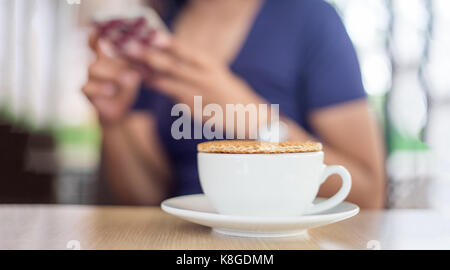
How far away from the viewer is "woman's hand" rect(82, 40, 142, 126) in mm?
1115

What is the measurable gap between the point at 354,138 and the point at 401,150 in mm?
228

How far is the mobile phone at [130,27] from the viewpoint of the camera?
43.5 inches

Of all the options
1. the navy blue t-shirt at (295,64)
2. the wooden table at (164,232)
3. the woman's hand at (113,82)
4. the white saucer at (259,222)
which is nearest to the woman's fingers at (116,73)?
the woman's hand at (113,82)

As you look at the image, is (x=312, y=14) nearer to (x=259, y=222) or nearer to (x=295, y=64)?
(x=295, y=64)

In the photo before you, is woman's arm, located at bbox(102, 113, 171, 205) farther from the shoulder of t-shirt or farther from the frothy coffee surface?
the frothy coffee surface

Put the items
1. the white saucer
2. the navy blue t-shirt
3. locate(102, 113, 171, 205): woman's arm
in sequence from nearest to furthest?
the white saucer → the navy blue t-shirt → locate(102, 113, 171, 205): woman's arm

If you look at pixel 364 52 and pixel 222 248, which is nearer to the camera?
pixel 222 248

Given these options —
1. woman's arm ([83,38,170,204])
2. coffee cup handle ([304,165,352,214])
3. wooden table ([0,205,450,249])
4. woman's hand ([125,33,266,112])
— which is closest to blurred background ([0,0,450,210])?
woman's arm ([83,38,170,204])

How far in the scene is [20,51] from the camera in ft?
3.99

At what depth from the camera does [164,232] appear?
0.42 m

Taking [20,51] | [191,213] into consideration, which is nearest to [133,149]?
[20,51]

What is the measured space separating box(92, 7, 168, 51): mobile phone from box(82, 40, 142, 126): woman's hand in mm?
26

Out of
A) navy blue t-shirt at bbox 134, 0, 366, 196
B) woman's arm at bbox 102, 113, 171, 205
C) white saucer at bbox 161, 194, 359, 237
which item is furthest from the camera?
woman's arm at bbox 102, 113, 171, 205
